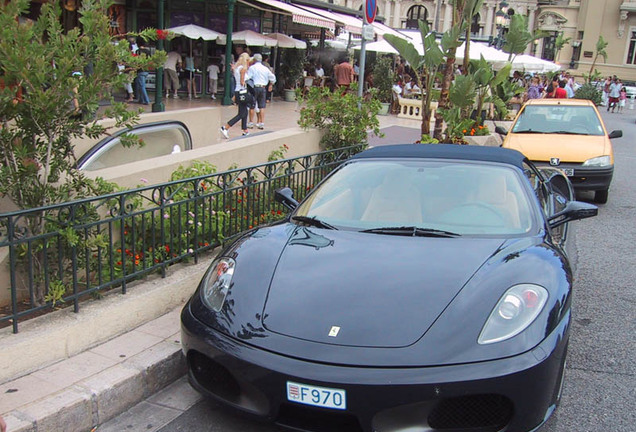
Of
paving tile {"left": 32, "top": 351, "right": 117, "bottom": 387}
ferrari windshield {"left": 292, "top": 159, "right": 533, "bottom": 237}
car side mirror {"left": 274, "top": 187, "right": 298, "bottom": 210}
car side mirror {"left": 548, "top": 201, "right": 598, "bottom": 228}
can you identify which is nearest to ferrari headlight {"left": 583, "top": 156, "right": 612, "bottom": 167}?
car side mirror {"left": 548, "top": 201, "right": 598, "bottom": 228}

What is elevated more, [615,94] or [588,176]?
[615,94]

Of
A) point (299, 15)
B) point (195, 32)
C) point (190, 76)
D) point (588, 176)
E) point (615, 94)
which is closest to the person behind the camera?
point (588, 176)

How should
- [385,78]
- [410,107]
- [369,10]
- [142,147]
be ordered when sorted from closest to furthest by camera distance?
[142,147], [369,10], [410,107], [385,78]

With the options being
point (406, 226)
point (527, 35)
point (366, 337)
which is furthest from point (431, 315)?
point (527, 35)

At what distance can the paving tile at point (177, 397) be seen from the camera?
3559 millimetres

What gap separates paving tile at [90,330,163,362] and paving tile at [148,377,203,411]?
0.31m

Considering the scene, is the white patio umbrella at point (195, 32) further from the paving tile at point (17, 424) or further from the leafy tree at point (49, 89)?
the paving tile at point (17, 424)

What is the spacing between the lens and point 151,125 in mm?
6922

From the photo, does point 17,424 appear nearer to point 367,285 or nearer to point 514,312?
point 367,285

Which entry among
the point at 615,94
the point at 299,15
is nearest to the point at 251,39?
the point at 299,15

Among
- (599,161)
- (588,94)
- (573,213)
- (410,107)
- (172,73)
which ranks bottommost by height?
(410,107)

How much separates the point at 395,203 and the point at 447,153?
75cm

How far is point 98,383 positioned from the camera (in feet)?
11.0

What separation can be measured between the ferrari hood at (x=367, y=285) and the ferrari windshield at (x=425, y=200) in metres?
0.25
